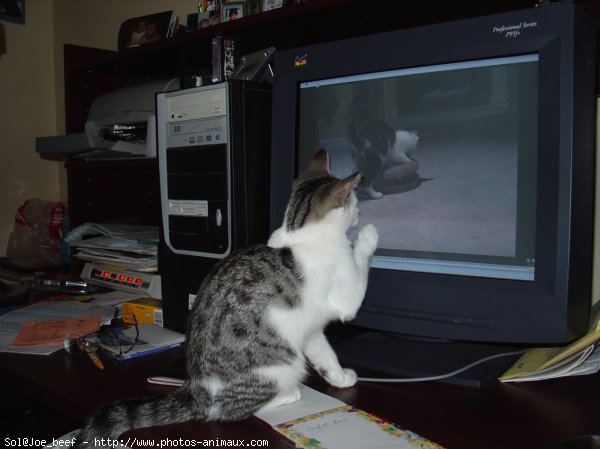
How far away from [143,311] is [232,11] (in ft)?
2.76

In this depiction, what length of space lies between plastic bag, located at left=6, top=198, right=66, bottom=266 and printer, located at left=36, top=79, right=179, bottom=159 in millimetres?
625

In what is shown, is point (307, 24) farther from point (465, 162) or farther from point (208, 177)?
point (465, 162)

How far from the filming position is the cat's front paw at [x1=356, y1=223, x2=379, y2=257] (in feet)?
3.05

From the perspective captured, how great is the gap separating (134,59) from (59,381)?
103cm

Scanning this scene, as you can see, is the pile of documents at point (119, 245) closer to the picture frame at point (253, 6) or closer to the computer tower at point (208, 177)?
the computer tower at point (208, 177)

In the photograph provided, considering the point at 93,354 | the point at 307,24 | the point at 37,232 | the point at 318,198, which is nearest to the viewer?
the point at 318,198

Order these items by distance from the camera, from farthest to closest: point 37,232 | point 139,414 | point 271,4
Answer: point 37,232
point 271,4
point 139,414

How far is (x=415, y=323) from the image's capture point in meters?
0.92

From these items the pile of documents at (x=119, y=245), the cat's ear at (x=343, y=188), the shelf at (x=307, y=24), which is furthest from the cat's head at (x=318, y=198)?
the pile of documents at (x=119, y=245)

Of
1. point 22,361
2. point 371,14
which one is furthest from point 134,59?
point 22,361

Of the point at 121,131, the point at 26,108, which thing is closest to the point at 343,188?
the point at 121,131

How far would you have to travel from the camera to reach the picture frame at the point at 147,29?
5.59 ft

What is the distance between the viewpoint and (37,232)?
2.22 m

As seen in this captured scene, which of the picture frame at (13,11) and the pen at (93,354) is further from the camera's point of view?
the picture frame at (13,11)
